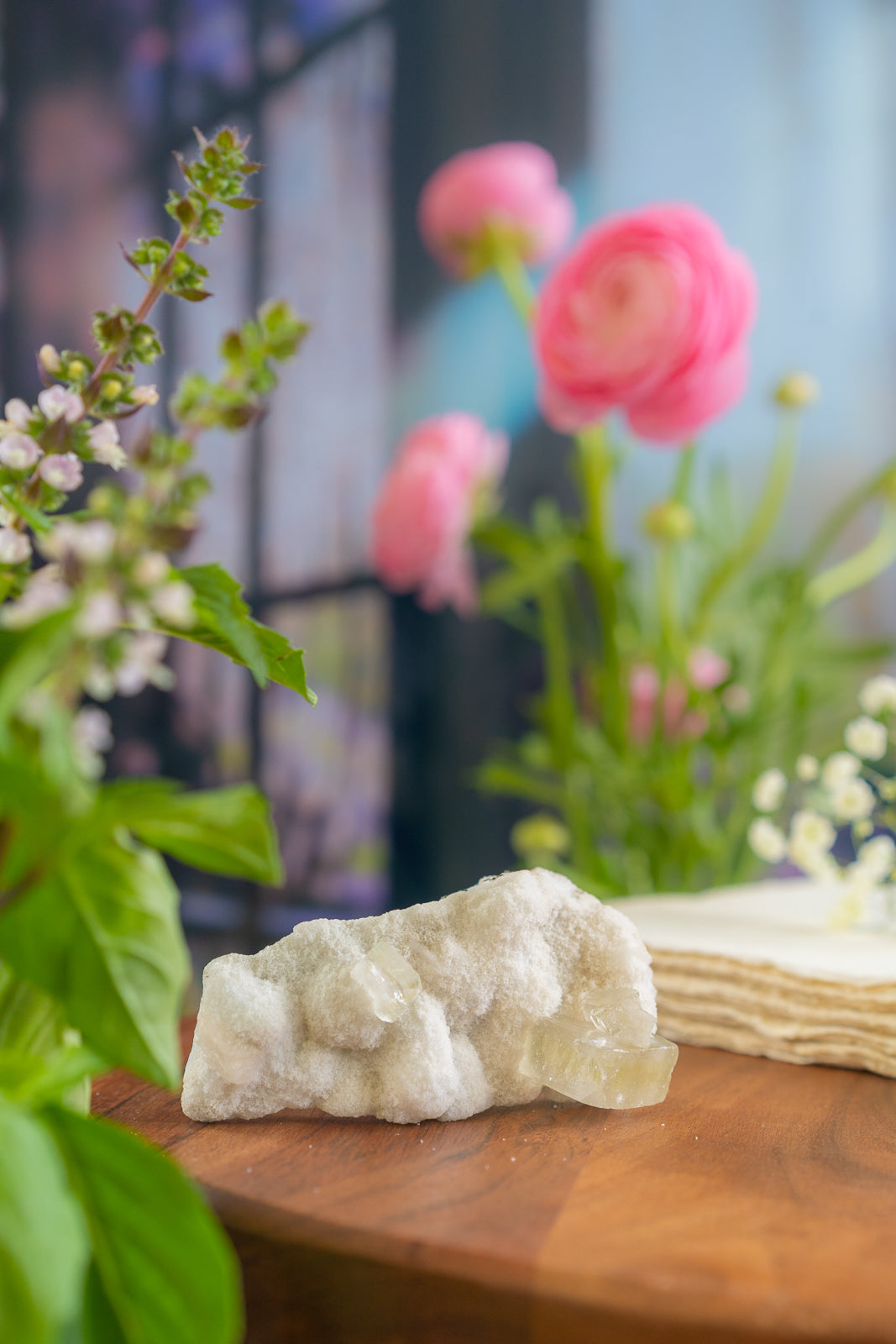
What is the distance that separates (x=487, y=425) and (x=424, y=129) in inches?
14.6

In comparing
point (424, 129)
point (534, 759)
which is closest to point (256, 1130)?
point (534, 759)

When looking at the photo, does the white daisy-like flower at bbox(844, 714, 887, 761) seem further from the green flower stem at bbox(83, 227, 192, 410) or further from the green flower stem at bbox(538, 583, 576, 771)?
the green flower stem at bbox(83, 227, 192, 410)

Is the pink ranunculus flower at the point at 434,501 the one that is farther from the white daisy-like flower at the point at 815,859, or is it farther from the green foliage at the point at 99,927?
the green foliage at the point at 99,927

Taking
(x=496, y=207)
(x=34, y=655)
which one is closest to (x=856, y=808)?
(x=34, y=655)

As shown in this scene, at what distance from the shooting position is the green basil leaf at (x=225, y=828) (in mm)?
237

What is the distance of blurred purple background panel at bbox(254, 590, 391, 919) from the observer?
49.2 inches

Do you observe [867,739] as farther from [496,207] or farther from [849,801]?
[496,207]

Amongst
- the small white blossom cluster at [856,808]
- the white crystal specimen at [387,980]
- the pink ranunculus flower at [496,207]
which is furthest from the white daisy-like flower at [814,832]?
the pink ranunculus flower at [496,207]

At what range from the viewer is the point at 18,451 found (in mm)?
303

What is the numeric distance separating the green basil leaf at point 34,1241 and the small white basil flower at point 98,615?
0.34ft

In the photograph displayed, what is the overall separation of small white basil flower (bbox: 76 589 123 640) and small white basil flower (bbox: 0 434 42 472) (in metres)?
0.11

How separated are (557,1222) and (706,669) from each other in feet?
2.75

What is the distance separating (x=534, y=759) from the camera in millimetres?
1051

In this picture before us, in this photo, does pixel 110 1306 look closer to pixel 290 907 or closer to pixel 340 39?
pixel 290 907
